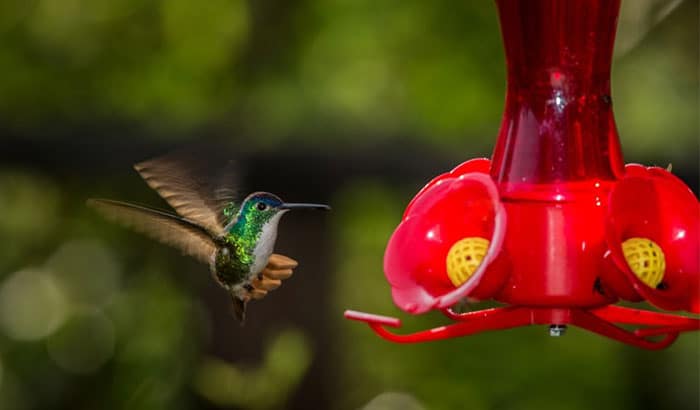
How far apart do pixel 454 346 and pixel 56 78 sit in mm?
2128

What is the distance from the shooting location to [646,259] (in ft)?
6.58

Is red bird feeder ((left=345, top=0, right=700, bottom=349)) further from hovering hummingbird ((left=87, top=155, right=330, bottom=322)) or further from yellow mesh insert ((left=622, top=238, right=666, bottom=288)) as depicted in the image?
hovering hummingbird ((left=87, top=155, right=330, bottom=322))

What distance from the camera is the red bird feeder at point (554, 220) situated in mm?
1961

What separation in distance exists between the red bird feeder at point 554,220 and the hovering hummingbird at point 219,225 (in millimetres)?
487

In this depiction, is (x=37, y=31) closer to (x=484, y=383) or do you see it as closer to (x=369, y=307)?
(x=369, y=307)

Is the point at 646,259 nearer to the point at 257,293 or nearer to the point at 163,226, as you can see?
the point at 257,293

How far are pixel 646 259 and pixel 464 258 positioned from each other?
33 cm

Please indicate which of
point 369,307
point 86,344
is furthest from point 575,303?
point 86,344

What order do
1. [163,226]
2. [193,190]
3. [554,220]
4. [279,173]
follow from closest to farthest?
[554,220] → [163,226] → [193,190] → [279,173]

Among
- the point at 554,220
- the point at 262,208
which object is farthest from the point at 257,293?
the point at 554,220

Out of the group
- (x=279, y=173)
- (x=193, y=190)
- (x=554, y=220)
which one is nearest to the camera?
(x=554, y=220)

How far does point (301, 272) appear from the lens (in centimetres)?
373

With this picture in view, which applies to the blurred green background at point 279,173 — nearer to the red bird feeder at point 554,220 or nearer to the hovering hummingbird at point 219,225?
the hovering hummingbird at point 219,225

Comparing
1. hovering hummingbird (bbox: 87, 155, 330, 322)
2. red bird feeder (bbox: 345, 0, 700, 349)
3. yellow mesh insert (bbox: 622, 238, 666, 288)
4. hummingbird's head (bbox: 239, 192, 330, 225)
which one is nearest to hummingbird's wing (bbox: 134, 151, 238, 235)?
hovering hummingbird (bbox: 87, 155, 330, 322)
